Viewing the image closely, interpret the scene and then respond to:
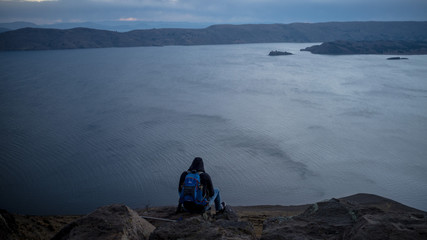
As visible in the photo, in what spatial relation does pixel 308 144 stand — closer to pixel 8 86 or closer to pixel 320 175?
pixel 320 175

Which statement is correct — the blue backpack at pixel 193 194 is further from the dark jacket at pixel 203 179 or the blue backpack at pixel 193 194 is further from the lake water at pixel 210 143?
the lake water at pixel 210 143

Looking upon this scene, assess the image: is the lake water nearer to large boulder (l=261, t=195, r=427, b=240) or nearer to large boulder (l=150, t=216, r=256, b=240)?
large boulder (l=261, t=195, r=427, b=240)

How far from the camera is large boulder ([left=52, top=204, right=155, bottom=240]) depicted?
2.24 metres

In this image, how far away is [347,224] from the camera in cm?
232

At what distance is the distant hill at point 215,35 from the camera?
5497 cm

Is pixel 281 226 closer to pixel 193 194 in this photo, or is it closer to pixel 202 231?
pixel 202 231

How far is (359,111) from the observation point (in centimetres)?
1407

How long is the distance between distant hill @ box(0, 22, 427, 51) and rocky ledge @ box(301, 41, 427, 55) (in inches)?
923

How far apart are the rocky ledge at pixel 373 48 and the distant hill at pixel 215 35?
23.4 m

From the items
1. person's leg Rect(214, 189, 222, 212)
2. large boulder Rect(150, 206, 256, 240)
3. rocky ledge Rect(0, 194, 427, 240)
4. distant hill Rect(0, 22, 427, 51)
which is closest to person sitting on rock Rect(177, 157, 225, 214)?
person's leg Rect(214, 189, 222, 212)

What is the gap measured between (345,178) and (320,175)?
578mm

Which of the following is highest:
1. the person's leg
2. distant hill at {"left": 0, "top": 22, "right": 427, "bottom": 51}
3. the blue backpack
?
distant hill at {"left": 0, "top": 22, "right": 427, "bottom": 51}

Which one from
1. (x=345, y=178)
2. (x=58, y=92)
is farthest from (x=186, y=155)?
(x=58, y=92)

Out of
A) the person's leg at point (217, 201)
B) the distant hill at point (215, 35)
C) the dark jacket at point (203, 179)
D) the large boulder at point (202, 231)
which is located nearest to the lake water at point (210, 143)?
the person's leg at point (217, 201)
